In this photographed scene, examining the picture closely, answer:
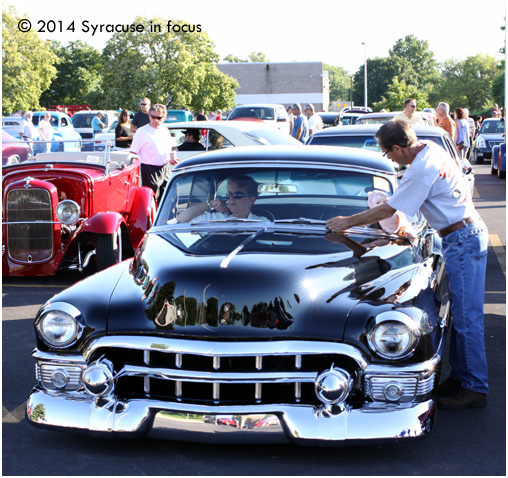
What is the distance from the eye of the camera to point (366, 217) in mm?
4520

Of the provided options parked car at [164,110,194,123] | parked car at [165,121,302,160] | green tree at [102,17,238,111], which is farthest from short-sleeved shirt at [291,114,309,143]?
green tree at [102,17,238,111]

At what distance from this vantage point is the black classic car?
361cm

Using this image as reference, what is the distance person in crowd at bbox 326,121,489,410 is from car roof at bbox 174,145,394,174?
A: 75cm

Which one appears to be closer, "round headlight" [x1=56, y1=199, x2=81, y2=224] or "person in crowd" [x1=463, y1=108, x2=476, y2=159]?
"round headlight" [x1=56, y1=199, x2=81, y2=224]

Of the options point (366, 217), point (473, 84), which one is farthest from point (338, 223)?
point (473, 84)

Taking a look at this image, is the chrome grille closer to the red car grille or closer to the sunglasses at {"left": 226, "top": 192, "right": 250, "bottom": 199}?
the sunglasses at {"left": 226, "top": 192, "right": 250, "bottom": 199}

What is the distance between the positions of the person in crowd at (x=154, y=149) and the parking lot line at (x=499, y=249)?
14.9 feet

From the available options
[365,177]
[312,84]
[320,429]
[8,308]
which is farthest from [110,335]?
[312,84]

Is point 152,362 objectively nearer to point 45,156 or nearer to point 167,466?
point 167,466

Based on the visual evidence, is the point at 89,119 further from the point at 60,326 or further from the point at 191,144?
the point at 60,326

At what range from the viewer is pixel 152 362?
3.84 metres

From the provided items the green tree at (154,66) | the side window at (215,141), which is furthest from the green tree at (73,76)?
the side window at (215,141)

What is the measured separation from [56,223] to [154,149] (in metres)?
2.46

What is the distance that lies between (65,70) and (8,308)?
243 ft
